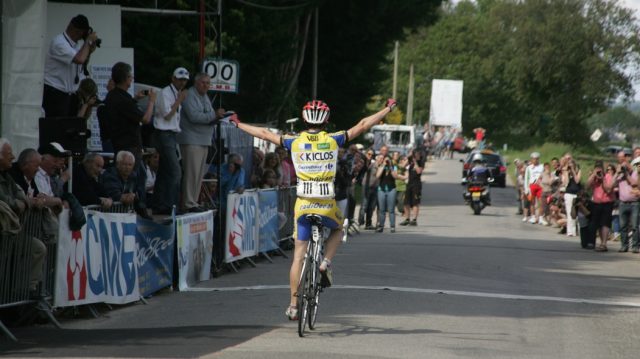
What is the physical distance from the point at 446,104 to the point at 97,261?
63565 millimetres

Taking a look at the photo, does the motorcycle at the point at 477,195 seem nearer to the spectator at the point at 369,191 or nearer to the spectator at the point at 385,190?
the spectator at the point at 369,191

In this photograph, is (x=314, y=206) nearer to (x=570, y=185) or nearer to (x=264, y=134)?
(x=264, y=134)

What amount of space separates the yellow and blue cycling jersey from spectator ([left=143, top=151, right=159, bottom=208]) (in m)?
5.07

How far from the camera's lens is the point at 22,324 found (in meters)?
11.7

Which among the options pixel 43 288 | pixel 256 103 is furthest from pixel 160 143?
pixel 256 103

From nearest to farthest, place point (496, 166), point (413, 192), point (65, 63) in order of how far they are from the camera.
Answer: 1. point (65, 63)
2. point (413, 192)
3. point (496, 166)

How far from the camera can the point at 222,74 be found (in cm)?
1806

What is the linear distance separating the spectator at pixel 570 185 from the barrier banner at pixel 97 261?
16.1 metres

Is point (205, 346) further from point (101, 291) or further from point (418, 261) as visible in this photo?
point (418, 261)

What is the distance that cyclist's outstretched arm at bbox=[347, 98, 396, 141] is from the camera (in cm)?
1184

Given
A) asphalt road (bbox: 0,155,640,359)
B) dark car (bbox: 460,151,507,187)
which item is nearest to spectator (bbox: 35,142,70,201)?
asphalt road (bbox: 0,155,640,359)

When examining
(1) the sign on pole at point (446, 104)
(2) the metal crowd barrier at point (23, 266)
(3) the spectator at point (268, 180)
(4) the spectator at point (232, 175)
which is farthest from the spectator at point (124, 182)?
(1) the sign on pole at point (446, 104)

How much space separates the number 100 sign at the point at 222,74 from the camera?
18047 millimetres

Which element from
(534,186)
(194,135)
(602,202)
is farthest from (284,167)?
(534,186)
